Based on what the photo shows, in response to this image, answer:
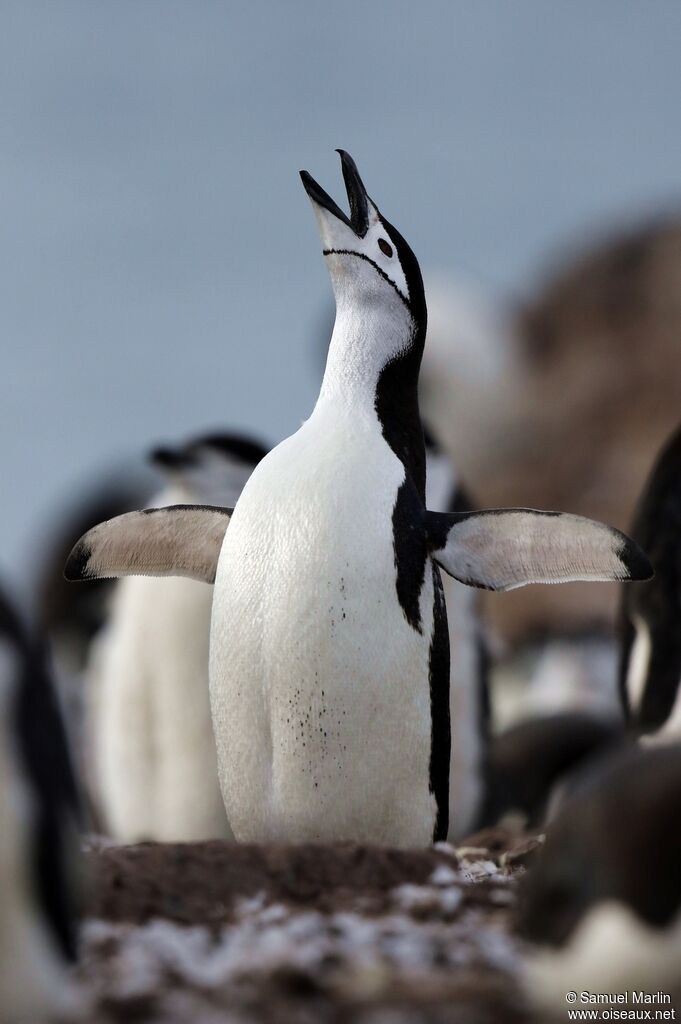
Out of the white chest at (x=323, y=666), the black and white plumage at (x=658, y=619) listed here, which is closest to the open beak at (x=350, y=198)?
the white chest at (x=323, y=666)

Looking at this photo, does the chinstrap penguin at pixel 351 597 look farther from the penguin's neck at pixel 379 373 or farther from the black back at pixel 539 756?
the black back at pixel 539 756

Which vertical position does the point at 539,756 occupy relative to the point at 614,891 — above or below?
below

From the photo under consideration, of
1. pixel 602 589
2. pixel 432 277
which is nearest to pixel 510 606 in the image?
pixel 602 589

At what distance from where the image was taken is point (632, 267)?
20.0 meters

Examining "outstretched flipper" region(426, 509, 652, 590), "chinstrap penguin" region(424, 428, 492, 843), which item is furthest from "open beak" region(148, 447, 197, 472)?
"outstretched flipper" region(426, 509, 652, 590)

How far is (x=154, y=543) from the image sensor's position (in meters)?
3.78

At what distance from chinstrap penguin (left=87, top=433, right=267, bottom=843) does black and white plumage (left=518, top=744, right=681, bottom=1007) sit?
8.56 ft

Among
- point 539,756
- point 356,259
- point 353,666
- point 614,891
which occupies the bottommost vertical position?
point 539,756

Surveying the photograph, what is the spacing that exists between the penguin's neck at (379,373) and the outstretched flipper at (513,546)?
20cm

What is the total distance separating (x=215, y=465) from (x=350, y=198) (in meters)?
1.55

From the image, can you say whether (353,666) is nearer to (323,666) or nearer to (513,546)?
(323,666)

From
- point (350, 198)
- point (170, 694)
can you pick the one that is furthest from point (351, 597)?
point (170, 694)

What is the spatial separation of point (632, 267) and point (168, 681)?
1614cm

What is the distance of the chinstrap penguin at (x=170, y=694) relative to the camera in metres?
4.91
